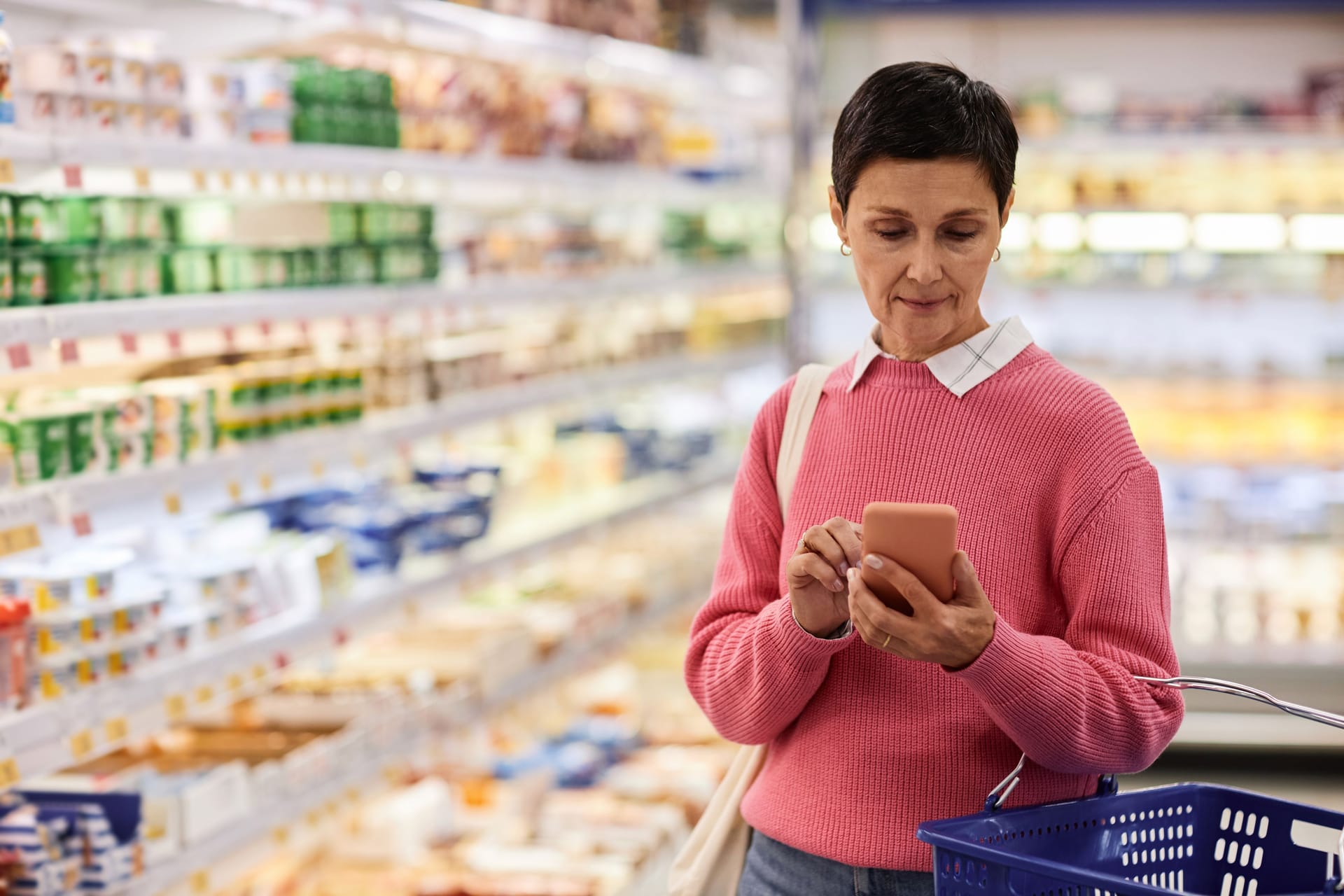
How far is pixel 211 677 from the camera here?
2701mm

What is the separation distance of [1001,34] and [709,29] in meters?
1.16

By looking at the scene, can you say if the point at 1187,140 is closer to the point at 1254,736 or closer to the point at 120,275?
the point at 1254,736

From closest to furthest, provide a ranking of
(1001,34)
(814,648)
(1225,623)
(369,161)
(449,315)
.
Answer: (814,648) < (369,161) < (449,315) < (1225,623) < (1001,34)

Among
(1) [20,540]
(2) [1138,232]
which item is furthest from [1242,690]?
(2) [1138,232]

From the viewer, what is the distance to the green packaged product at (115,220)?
2.59m

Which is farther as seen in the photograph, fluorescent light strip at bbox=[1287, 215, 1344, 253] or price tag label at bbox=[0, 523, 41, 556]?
fluorescent light strip at bbox=[1287, 215, 1344, 253]

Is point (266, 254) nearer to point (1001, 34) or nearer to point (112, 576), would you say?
point (112, 576)

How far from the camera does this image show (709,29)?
5789 mm

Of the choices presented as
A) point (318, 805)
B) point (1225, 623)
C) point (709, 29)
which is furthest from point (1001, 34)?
point (318, 805)

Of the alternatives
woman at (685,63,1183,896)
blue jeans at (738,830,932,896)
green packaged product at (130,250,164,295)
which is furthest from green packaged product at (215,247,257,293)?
blue jeans at (738,830,932,896)

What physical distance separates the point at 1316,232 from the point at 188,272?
4100 mm

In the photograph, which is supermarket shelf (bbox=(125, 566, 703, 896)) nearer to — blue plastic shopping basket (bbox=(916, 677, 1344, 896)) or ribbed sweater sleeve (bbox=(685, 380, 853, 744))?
ribbed sweater sleeve (bbox=(685, 380, 853, 744))

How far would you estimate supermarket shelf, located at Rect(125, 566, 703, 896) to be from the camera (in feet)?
8.52

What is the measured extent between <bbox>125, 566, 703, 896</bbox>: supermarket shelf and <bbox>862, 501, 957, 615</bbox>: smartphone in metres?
1.69
